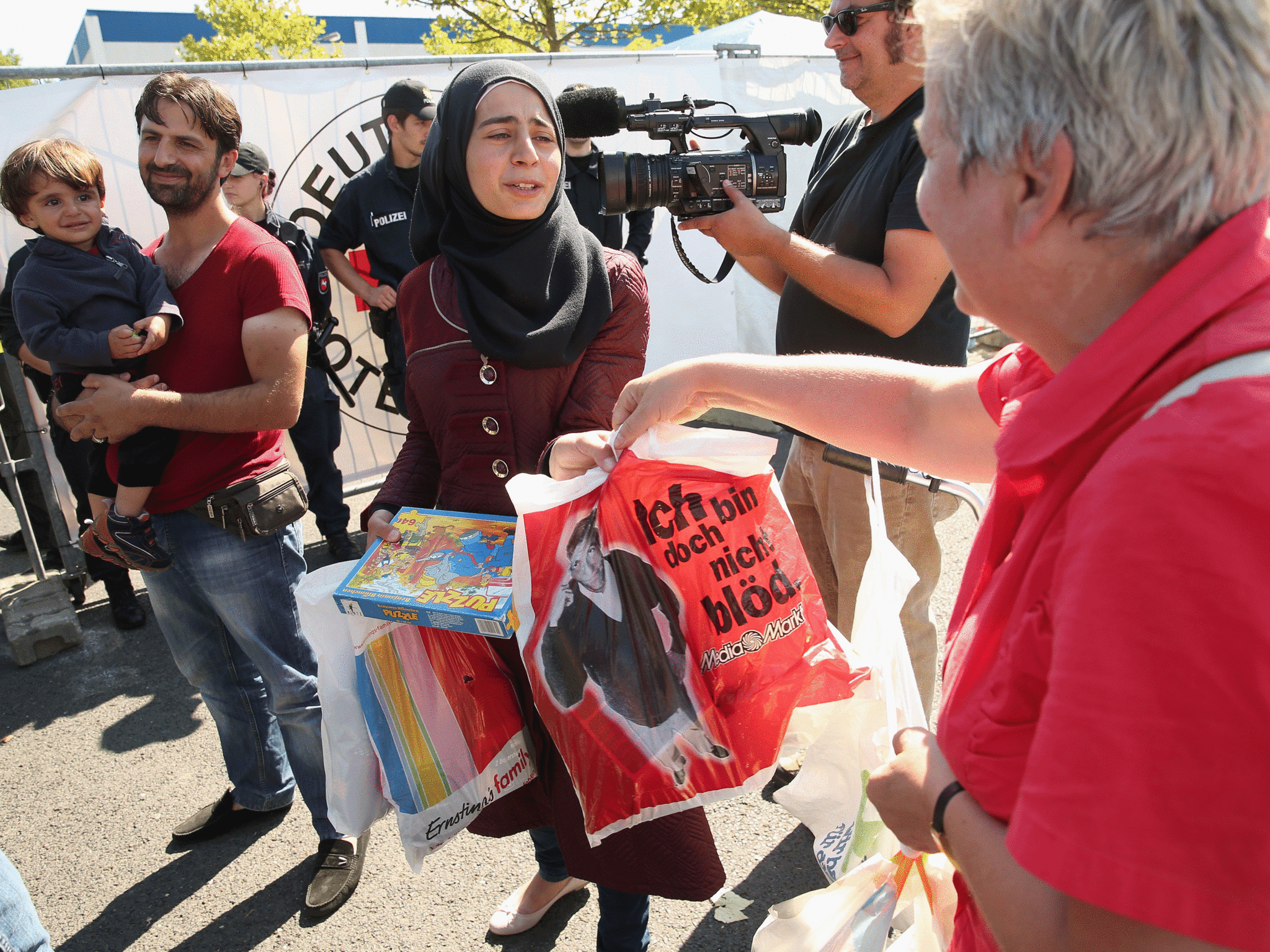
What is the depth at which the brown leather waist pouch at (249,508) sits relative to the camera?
2.30m

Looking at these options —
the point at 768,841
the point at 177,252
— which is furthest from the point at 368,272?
the point at 768,841

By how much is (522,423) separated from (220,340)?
0.99m

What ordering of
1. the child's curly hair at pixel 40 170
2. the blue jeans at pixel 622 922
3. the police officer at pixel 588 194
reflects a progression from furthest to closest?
the police officer at pixel 588 194, the child's curly hair at pixel 40 170, the blue jeans at pixel 622 922

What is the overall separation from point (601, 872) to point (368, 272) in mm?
4118

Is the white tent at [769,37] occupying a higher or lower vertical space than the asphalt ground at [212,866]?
higher

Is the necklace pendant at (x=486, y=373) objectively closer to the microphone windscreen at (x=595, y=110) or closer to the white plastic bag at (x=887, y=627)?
the white plastic bag at (x=887, y=627)

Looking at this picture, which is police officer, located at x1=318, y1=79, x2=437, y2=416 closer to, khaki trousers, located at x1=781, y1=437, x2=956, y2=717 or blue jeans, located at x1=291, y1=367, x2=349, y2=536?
blue jeans, located at x1=291, y1=367, x2=349, y2=536

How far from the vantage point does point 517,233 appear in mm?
1941

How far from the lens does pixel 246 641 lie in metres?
2.40

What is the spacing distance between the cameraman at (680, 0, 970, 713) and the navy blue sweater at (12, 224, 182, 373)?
1.61 m

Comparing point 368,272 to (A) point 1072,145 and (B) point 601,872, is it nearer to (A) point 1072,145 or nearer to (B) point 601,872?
(B) point 601,872

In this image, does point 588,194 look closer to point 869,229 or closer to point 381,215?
point 381,215

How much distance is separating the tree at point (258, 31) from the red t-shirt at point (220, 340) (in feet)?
51.4

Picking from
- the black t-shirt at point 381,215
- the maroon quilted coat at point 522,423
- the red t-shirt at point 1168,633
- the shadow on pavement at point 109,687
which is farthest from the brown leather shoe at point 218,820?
the black t-shirt at point 381,215
